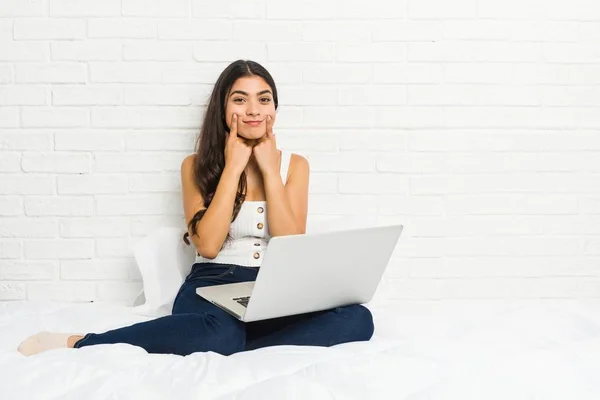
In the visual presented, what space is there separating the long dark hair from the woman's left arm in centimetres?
11

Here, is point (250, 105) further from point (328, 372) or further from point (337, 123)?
point (328, 372)

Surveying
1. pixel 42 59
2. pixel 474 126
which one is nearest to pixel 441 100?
pixel 474 126

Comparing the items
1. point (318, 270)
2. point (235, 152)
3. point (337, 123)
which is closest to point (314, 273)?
point (318, 270)

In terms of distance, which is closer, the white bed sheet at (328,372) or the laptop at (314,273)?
the white bed sheet at (328,372)

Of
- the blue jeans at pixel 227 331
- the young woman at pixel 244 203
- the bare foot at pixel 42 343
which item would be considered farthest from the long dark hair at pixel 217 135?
the bare foot at pixel 42 343

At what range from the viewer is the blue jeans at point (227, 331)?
1.57 metres

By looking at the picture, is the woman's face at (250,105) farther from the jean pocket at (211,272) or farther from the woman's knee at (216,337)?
the woman's knee at (216,337)

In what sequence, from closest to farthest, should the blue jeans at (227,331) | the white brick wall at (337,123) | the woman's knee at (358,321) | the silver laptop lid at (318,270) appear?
the silver laptop lid at (318,270) → the blue jeans at (227,331) → the woman's knee at (358,321) → the white brick wall at (337,123)

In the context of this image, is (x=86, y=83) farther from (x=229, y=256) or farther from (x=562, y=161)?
(x=562, y=161)

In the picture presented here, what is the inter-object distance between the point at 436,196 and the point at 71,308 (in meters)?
1.26

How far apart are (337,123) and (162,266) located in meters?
0.75

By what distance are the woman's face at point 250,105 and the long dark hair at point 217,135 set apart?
3cm

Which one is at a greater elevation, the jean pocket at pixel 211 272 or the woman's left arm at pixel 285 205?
the woman's left arm at pixel 285 205

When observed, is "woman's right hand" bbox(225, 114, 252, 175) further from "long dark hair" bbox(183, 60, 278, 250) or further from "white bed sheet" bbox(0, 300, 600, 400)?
"white bed sheet" bbox(0, 300, 600, 400)
